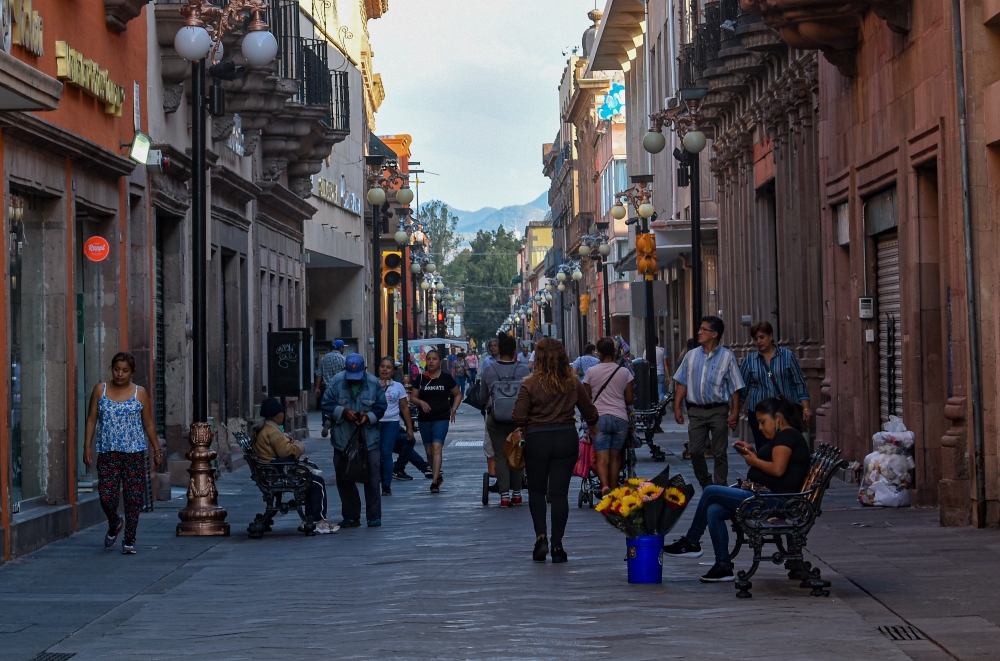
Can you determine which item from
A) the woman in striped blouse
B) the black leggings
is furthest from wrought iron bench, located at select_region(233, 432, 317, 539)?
the woman in striped blouse

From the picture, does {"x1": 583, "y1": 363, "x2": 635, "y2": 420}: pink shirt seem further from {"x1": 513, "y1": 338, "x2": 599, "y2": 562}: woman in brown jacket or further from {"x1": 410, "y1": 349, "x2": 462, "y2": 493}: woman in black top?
{"x1": 410, "y1": 349, "x2": 462, "y2": 493}: woman in black top

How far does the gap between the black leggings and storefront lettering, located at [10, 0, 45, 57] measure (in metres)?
5.45

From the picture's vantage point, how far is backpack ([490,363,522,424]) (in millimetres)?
17922

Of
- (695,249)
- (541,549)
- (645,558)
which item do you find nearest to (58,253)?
(541,549)

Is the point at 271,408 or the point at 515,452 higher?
the point at 271,408

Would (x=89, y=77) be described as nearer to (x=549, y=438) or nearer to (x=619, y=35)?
(x=549, y=438)

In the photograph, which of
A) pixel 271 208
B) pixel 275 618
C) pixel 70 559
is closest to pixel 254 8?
pixel 70 559

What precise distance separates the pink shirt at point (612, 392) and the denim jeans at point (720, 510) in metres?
5.68

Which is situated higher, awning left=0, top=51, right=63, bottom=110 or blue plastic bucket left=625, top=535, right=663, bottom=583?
awning left=0, top=51, right=63, bottom=110

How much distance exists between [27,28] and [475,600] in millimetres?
6820

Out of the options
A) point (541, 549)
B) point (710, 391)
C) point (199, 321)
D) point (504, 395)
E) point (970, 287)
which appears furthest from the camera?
point (504, 395)

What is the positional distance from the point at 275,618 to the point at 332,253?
36237 millimetres

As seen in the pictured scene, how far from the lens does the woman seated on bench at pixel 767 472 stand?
35.8ft

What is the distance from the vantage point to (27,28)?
562 inches
